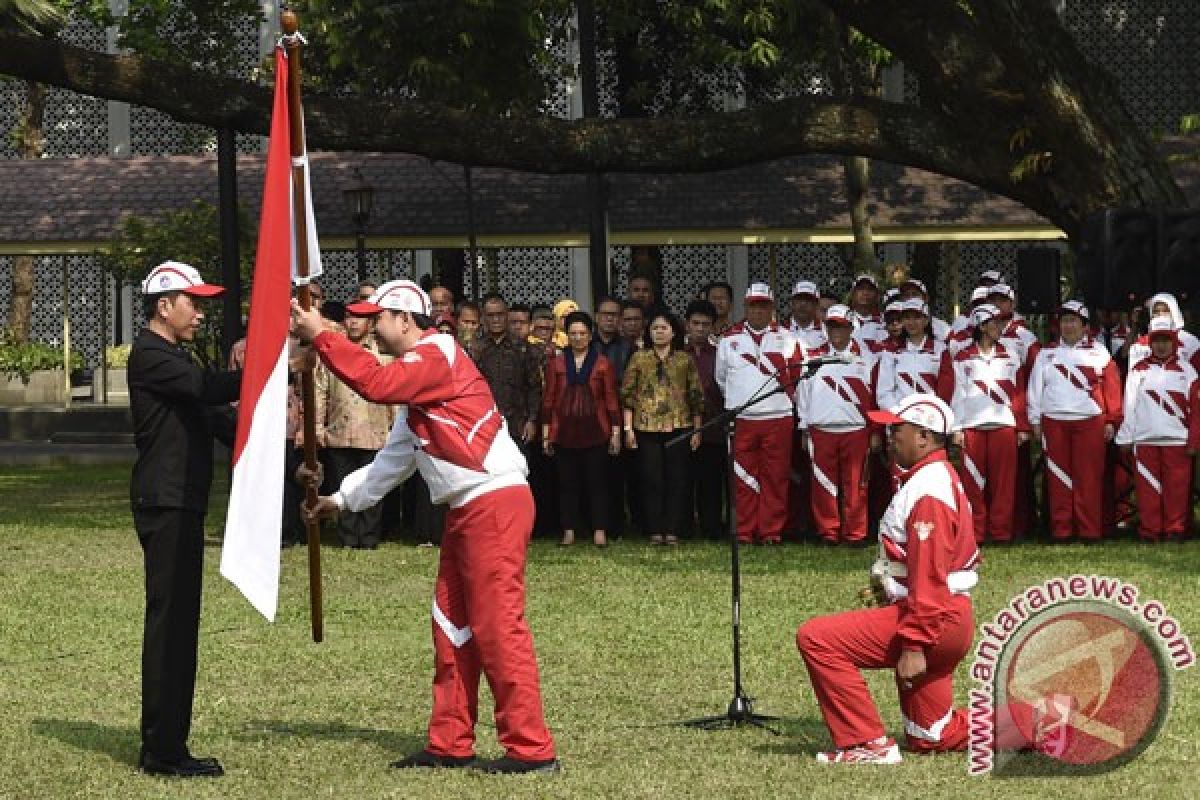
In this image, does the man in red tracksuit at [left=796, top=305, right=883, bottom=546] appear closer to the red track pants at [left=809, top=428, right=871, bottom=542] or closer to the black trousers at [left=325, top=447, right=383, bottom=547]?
the red track pants at [left=809, top=428, right=871, bottom=542]

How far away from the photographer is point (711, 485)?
19969 mm

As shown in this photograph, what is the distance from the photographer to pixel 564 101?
134 ft

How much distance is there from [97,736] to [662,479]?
8.84 m

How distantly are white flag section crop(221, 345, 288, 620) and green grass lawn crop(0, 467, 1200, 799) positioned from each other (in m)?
0.87

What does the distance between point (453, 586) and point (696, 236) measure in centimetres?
2409

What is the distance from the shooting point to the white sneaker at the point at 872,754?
10.1m

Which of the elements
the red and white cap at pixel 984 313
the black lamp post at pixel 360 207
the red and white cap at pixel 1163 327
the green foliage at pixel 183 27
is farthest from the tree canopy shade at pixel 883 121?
the green foliage at pixel 183 27

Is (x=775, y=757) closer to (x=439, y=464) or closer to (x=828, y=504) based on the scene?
(x=439, y=464)

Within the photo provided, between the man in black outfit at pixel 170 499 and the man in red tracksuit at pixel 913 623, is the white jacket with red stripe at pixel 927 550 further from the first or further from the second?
the man in black outfit at pixel 170 499

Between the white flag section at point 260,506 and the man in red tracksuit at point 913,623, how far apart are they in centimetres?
221

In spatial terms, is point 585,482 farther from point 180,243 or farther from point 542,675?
point 180,243

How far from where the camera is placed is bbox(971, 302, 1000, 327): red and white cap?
1928 cm

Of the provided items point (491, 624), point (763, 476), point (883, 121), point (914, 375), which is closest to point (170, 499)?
point (491, 624)

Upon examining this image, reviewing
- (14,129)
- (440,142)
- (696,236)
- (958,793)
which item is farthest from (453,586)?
(14,129)
